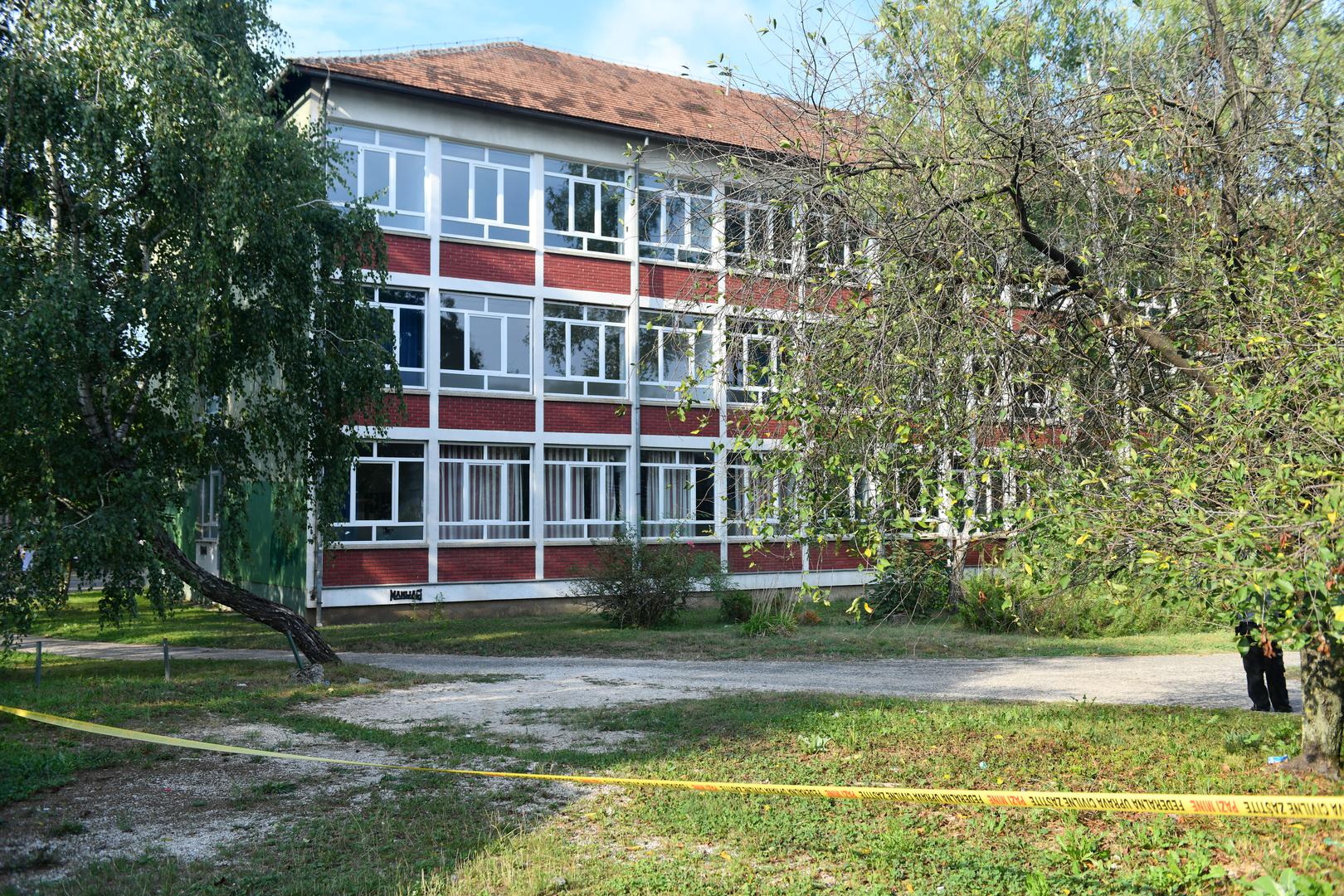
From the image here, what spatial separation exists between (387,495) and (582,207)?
26.2ft

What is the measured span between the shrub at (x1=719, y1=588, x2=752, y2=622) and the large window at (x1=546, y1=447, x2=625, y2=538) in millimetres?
4259

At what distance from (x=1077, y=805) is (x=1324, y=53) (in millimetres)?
5735

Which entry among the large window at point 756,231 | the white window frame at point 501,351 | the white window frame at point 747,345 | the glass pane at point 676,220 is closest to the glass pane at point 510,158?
the white window frame at point 501,351

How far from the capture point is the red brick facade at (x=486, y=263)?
2242 cm

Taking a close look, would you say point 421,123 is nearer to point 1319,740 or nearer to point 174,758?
point 174,758

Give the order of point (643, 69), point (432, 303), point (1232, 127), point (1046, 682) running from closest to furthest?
point (1232, 127)
point (1046, 682)
point (432, 303)
point (643, 69)

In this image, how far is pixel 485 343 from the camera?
75.3 ft

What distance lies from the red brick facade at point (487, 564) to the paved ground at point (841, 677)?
6323mm

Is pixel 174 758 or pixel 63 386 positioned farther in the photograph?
pixel 63 386

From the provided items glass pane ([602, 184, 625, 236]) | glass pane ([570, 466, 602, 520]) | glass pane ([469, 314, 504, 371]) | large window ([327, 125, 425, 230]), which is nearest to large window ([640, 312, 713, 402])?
glass pane ([469, 314, 504, 371])

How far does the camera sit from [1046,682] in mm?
12266

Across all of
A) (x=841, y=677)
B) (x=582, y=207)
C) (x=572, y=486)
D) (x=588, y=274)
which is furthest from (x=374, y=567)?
(x=841, y=677)

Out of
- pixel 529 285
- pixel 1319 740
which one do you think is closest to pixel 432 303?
pixel 529 285

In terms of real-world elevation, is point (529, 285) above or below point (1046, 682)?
above
